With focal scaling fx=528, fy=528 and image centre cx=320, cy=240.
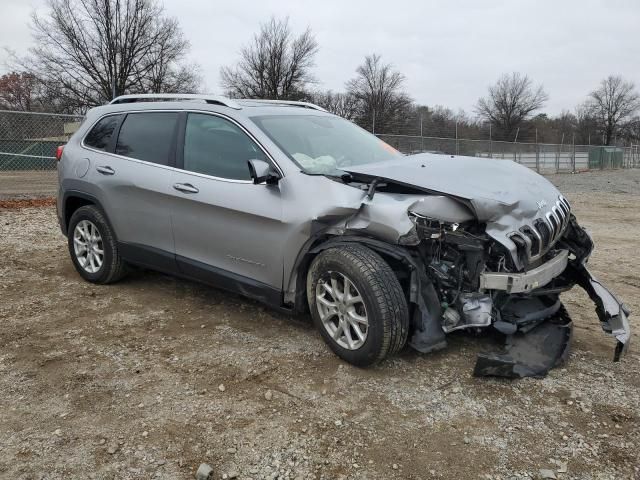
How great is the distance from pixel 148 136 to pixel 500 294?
10.4ft

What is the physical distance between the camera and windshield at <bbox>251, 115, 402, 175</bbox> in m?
3.84

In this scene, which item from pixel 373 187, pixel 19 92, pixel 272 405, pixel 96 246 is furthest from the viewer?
pixel 19 92

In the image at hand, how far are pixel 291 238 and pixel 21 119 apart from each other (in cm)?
1256

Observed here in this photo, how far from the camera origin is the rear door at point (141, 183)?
4348mm

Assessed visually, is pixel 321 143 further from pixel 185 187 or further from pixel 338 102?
pixel 338 102

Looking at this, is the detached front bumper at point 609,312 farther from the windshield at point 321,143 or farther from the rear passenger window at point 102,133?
the rear passenger window at point 102,133

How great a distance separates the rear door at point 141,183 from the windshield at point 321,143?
3.10ft

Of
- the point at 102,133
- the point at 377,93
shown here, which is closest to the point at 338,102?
the point at 377,93

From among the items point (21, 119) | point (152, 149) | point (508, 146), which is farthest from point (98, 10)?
point (152, 149)

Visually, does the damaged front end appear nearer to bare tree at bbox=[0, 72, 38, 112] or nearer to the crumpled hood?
the crumpled hood

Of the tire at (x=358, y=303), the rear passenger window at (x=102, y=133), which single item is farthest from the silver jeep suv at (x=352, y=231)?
the rear passenger window at (x=102, y=133)

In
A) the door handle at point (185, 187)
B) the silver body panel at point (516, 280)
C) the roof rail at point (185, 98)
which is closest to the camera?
the silver body panel at point (516, 280)

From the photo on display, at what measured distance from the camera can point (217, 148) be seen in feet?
13.3

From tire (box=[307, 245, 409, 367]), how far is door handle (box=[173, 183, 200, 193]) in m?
1.19
